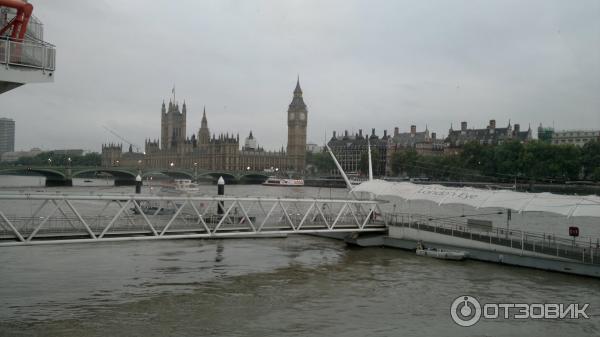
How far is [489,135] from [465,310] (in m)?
142

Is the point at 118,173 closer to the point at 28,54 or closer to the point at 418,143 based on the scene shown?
the point at 418,143

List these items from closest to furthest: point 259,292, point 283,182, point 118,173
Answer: point 259,292 < point 118,173 < point 283,182

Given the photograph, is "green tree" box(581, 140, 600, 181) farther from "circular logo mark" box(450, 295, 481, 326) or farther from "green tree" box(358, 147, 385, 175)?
"circular logo mark" box(450, 295, 481, 326)

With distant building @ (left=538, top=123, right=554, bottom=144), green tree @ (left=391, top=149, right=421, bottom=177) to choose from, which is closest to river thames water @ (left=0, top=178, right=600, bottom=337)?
green tree @ (left=391, top=149, right=421, bottom=177)

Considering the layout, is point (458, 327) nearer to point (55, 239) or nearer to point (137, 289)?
point (137, 289)

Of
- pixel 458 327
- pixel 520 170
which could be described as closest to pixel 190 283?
pixel 458 327

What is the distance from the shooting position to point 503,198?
118 feet

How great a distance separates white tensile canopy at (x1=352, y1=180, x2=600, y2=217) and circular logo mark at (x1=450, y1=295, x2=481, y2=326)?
9851mm

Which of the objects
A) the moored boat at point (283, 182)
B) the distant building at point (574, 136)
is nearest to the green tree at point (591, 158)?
the moored boat at point (283, 182)

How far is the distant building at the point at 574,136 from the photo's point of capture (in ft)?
557

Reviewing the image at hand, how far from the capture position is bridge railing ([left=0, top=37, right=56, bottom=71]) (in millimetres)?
11875

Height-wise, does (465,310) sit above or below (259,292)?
below

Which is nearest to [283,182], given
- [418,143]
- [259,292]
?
[418,143]

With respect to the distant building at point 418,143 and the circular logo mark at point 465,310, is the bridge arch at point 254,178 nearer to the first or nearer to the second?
the distant building at point 418,143
